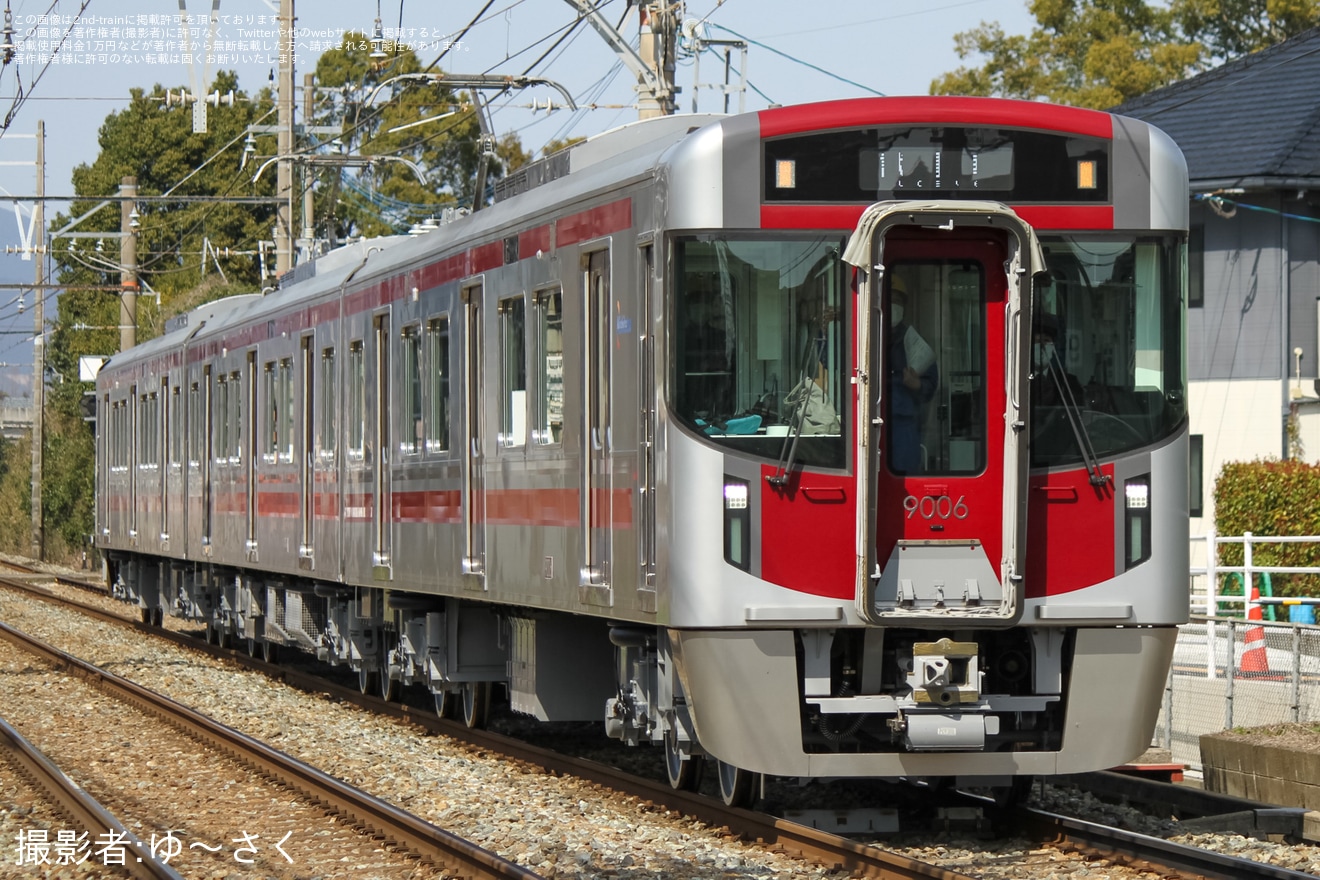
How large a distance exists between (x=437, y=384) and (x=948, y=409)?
16.4 ft

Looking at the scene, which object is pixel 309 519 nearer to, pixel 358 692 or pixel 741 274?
pixel 358 692

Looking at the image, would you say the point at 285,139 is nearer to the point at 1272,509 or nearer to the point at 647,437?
the point at 1272,509

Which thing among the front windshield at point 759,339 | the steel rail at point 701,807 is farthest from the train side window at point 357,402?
the front windshield at point 759,339

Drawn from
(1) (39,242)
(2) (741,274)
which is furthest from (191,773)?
(1) (39,242)

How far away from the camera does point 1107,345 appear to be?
9211 mm

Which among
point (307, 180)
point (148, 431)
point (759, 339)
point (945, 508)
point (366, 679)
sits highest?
point (307, 180)

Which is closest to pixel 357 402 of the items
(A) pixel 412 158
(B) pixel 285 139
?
(B) pixel 285 139

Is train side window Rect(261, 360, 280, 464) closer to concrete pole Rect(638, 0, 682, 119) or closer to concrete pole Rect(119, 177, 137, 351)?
concrete pole Rect(638, 0, 682, 119)

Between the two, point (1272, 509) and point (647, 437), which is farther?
point (1272, 509)

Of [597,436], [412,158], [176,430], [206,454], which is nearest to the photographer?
[597,436]

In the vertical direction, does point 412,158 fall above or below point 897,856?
above

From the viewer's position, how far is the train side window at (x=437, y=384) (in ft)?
43.1

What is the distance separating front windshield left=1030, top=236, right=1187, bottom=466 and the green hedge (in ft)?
41.1

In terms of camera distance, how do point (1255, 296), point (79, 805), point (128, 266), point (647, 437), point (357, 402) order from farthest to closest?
point (128, 266) → point (1255, 296) → point (357, 402) → point (79, 805) → point (647, 437)
